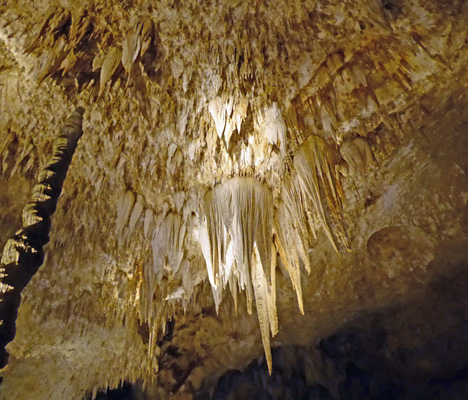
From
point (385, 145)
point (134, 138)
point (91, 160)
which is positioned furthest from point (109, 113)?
point (385, 145)

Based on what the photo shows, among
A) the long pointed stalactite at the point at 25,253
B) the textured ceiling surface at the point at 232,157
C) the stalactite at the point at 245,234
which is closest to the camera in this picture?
the long pointed stalactite at the point at 25,253

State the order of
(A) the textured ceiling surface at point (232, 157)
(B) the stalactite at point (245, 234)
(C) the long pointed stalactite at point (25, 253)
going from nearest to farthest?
(C) the long pointed stalactite at point (25, 253)
(A) the textured ceiling surface at point (232, 157)
(B) the stalactite at point (245, 234)

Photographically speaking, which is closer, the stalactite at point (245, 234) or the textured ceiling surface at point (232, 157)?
the textured ceiling surface at point (232, 157)

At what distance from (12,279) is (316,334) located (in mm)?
3541

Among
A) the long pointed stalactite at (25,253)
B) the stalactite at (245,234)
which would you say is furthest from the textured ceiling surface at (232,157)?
the long pointed stalactite at (25,253)

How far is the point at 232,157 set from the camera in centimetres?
309

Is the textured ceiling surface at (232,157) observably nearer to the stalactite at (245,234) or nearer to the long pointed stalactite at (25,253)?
the stalactite at (245,234)

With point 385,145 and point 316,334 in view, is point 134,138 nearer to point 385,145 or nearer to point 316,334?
point 385,145

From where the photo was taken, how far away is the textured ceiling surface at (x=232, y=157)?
7.72 ft

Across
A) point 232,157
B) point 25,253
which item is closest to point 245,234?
point 232,157

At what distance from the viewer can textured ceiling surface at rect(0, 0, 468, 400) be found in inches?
92.6

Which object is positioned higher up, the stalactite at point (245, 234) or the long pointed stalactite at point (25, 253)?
the stalactite at point (245, 234)

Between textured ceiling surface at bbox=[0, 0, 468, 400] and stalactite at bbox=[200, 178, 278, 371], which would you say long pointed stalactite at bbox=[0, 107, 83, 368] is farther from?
stalactite at bbox=[200, 178, 278, 371]

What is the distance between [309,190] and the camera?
2904mm
